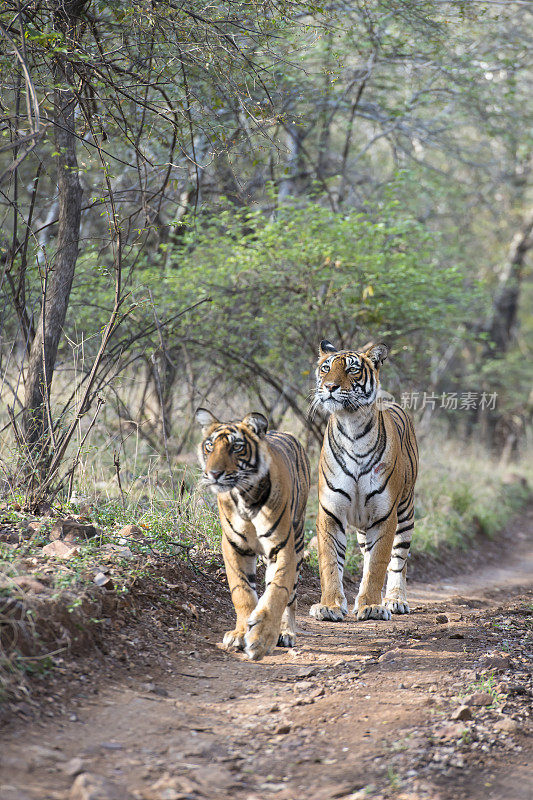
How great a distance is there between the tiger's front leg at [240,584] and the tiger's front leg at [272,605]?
12 centimetres

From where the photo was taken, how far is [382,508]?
19.0 feet

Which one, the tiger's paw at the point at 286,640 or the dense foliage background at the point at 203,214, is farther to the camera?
the dense foliage background at the point at 203,214

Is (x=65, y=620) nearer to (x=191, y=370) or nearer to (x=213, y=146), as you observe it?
(x=213, y=146)

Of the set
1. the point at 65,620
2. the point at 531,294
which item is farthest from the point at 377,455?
the point at 531,294

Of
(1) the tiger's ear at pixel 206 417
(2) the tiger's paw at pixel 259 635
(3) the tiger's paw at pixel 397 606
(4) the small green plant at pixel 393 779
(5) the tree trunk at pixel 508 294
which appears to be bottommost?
(3) the tiger's paw at pixel 397 606

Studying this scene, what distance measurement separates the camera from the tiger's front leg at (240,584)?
4316mm

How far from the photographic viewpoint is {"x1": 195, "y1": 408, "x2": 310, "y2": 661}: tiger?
4066 mm

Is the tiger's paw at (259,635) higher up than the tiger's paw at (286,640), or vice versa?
the tiger's paw at (259,635)

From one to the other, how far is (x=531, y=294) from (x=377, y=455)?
21.7 m

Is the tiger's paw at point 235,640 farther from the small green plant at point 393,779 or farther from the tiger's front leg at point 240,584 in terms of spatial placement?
the small green plant at point 393,779

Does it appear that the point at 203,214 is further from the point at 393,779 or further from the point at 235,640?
the point at 393,779

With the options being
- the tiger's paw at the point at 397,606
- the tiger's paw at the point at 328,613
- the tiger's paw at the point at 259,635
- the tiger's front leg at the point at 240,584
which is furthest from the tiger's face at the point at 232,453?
the tiger's paw at the point at 397,606

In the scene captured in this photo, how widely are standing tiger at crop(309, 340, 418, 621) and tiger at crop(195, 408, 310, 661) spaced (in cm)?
117

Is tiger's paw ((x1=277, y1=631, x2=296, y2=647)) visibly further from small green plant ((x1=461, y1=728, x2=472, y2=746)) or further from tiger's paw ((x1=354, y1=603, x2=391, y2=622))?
small green plant ((x1=461, y1=728, x2=472, y2=746))
